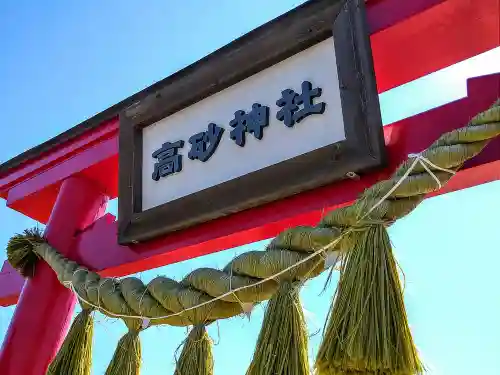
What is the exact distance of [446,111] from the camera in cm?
101

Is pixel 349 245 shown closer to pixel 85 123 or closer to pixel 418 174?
pixel 418 174

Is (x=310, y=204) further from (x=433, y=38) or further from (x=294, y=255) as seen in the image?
(x=433, y=38)

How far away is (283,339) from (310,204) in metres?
0.30

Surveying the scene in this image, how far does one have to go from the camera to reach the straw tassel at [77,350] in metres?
1.24

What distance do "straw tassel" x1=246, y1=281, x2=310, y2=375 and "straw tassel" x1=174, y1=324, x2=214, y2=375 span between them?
13 centimetres

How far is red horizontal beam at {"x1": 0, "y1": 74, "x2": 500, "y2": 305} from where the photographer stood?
969 mm

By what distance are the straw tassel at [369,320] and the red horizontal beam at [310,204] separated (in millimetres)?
202

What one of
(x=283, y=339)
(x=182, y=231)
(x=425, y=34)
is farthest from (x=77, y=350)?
(x=425, y=34)

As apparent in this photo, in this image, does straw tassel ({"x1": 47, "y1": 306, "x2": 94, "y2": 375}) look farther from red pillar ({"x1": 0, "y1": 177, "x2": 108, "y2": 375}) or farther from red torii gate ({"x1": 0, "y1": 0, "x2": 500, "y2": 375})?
red pillar ({"x1": 0, "y1": 177, "x2": 108, "y2": 375})

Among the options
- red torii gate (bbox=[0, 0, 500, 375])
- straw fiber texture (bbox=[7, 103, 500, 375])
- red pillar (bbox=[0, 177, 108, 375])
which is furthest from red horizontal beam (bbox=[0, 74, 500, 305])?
red pillar (bbox=[0, 177, 108, 375])

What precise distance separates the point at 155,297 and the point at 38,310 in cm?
62

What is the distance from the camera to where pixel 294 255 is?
931 mm

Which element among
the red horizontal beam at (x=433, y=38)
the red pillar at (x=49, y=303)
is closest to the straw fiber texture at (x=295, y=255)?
the red horizontal beam at (x=433, y=38)

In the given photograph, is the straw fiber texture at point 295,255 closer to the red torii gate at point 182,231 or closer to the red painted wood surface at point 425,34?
the red torii gate at point 182,231
